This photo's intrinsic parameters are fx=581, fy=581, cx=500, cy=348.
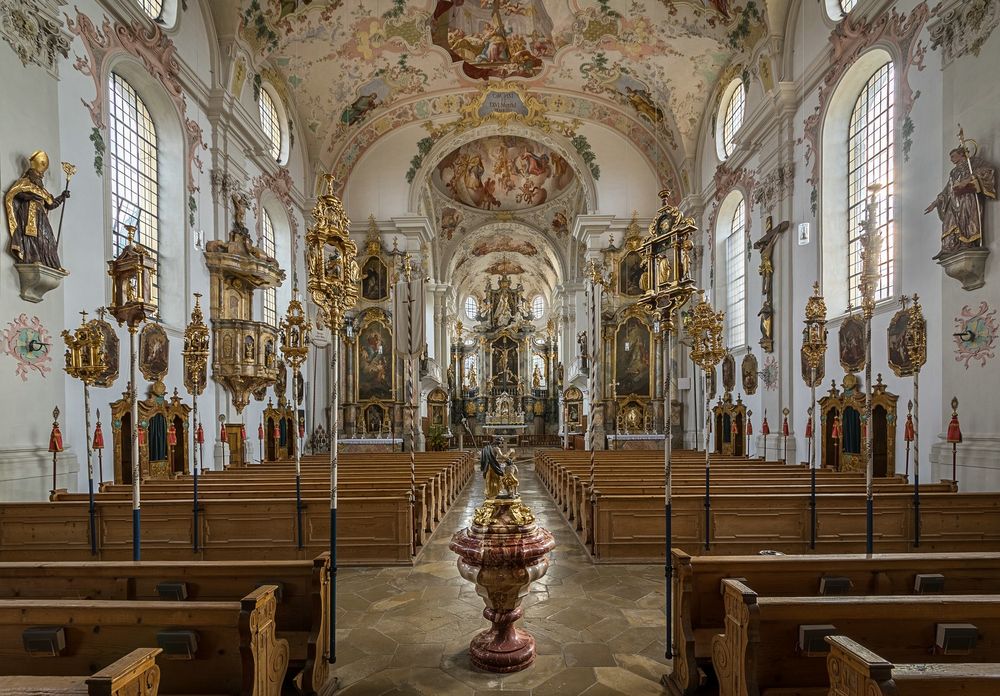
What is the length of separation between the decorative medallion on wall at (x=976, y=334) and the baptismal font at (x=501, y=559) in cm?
653


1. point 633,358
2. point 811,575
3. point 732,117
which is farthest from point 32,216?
point 633,358

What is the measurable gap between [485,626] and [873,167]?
10.1 metres

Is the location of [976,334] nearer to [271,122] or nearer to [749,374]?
[749,374]

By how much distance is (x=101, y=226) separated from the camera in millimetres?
8867

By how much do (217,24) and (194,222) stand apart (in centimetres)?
465

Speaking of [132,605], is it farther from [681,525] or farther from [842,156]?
[842,156]

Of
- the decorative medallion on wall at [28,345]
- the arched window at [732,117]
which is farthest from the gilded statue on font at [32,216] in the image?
the arched window at [732,117]

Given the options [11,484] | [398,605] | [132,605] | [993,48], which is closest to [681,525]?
[398,605]

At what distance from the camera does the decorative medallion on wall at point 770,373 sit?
12.4m

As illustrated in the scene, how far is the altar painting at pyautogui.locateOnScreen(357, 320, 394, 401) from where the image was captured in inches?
764

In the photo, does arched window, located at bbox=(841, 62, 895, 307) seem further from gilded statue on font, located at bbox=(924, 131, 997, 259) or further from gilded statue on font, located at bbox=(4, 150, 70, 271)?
gilded statue on font, located at bbox=(4, 150, 70, 271)

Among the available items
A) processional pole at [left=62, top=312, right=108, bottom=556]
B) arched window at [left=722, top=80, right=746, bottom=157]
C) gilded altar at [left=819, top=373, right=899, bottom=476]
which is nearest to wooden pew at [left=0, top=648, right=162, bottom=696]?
processional pole at [left=62, top=312, right=108, bottom=556]

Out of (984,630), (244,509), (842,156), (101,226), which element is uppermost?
(842,156)

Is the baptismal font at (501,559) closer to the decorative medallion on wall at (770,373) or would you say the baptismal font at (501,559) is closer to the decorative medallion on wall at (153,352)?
the decorative medallion on wall at (153,352)
